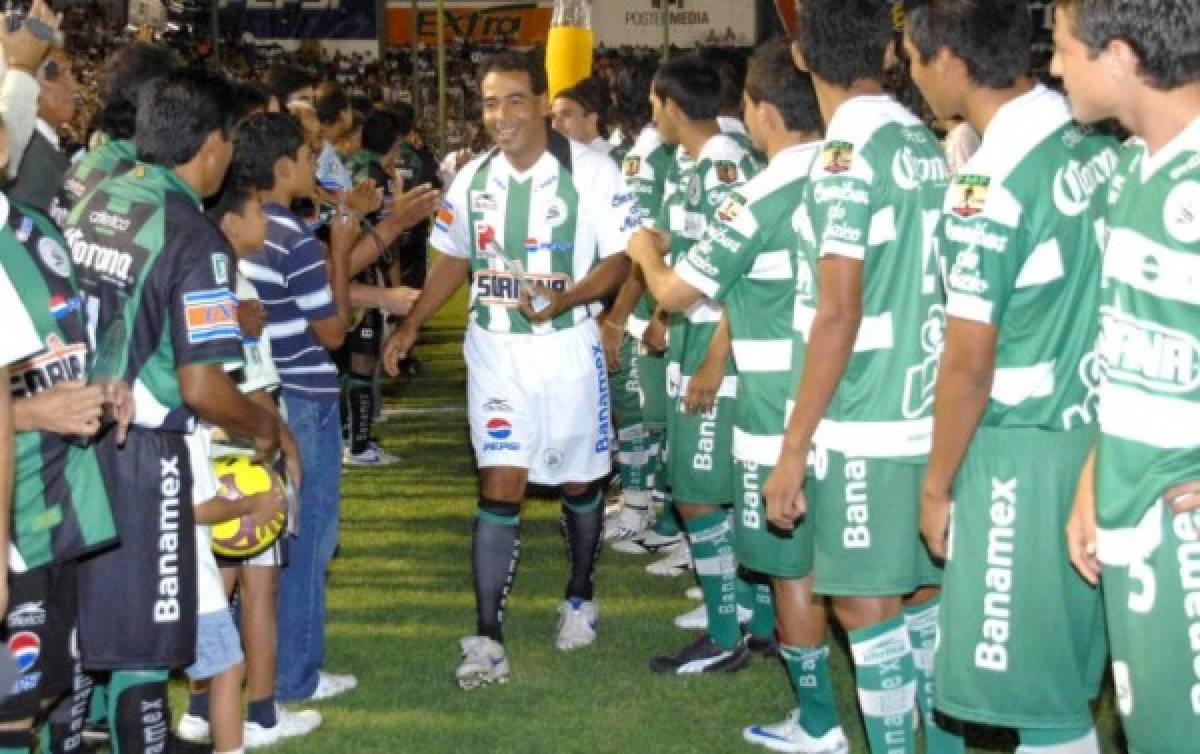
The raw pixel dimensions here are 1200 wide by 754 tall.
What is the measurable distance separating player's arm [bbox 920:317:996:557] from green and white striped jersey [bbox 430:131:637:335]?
2.70 metres

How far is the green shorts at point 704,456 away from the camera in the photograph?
6547 millimetres

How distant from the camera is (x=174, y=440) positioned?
4.48 metres

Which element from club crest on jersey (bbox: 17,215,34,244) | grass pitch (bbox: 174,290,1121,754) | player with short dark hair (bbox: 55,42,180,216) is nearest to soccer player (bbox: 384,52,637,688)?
grass pitch (bbox: 174,290,1121,754)

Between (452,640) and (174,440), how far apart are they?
2796mm

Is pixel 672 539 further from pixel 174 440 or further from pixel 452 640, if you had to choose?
pixel 174 440

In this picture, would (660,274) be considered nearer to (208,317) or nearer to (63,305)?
(208,317)

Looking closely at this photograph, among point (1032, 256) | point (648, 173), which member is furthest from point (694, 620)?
point (1032, 256)

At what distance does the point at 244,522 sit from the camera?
16.7 ft

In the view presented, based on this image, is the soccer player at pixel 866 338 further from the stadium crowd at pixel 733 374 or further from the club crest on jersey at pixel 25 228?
the club crest on jersey at pixel 25 228

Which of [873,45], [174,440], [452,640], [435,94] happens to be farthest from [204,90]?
[435,94]

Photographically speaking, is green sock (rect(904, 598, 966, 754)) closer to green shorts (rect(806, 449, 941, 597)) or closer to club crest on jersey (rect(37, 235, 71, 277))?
green shorts (rect(806, 449, 941, 597))

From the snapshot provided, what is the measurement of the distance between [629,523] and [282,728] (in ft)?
10.7

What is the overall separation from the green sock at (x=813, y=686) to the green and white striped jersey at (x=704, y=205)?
4.23ft

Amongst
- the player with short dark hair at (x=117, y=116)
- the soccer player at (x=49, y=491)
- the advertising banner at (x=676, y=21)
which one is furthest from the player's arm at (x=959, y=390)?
the advertising banner at (x=676, y=21)
